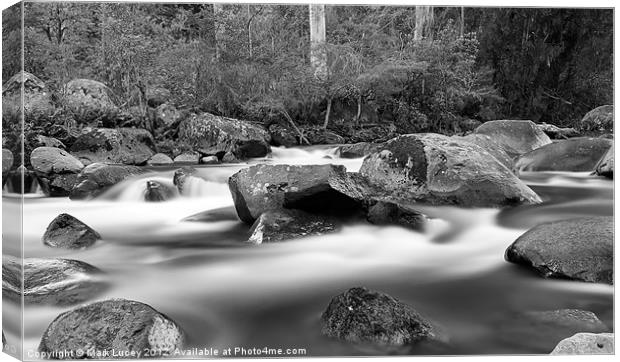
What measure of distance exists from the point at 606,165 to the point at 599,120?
0.94 ft

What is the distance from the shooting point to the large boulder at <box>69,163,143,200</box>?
3580 millimetres

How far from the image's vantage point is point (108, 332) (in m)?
3.06

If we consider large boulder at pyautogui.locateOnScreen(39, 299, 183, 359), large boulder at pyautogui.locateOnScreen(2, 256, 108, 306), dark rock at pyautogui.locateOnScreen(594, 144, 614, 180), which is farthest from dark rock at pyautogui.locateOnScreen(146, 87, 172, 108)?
dark rock at pyautogui.locateOnScreen(594, 144, 614, 180)

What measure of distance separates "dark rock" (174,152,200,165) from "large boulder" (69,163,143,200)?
27 cm

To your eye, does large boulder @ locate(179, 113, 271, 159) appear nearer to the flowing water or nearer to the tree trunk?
the flowing water

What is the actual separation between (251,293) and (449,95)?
64.5 inches

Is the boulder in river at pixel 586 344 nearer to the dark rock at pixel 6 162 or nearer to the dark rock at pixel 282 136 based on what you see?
the dark rock at pixel 282 136

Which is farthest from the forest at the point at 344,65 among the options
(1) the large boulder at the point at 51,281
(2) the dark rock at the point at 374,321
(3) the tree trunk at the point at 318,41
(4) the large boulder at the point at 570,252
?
(2) the dark rock at the point at 374,321

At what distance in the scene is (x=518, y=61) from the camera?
12.9 feet

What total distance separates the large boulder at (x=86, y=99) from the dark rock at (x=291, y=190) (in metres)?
0.84

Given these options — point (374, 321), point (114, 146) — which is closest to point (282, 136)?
point (114, 146)

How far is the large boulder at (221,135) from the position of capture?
3707 mm

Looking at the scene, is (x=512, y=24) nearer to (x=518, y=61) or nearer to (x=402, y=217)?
(x=518, y=61)

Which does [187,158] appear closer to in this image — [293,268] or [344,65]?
[293,268]
